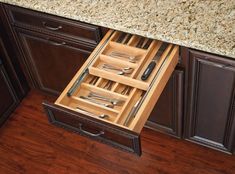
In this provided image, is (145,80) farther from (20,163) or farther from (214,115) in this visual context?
(20,163)

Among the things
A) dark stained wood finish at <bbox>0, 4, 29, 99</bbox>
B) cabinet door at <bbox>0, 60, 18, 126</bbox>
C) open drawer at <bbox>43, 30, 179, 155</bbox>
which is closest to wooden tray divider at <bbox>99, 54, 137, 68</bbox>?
open drawer at <bbox>43, 30, 179, 155</bbox>

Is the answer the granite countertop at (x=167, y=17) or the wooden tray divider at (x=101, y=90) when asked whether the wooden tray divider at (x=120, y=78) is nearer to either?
the wooden tray divider at (x=101, y=90)

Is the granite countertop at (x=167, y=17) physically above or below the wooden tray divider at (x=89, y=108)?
above

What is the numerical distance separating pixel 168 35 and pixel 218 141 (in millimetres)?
641

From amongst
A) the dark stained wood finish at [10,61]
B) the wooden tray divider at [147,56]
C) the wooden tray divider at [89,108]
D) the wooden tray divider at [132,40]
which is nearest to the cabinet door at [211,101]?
the wooden tray divider at [147,56]

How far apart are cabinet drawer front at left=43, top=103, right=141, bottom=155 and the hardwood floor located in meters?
0.62

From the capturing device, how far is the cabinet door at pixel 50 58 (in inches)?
72.3

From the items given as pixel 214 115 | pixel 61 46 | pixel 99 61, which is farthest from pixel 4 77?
pixel 214 115

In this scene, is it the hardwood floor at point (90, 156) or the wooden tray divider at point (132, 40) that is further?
the hardwood floor at point (90, 156)

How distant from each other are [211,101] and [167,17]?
400 mm

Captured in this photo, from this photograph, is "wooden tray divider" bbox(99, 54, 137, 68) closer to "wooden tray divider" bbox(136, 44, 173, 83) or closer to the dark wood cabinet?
"wooden tray divider" bbox(136, 44, 173, 83)

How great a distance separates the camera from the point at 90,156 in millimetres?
2027

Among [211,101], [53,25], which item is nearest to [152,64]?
[211,101]

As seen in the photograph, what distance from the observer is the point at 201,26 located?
4.82 feet
